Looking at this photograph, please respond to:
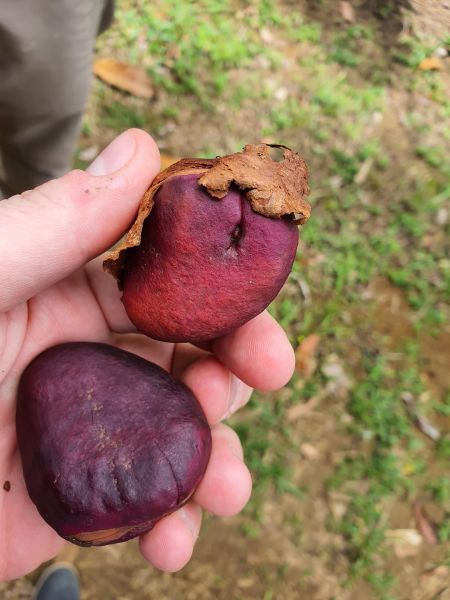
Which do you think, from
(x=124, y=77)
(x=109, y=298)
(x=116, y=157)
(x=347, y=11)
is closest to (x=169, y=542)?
(x=109, y=298)

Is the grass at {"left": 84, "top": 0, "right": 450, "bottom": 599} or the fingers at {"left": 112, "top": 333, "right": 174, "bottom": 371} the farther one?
the grass at {"left": 84, "top": 0, "right": 450, "bottom": 599}

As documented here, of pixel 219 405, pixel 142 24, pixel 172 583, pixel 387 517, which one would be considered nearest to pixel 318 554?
pixel 387 517

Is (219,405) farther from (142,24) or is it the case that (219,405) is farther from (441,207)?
(142,24)

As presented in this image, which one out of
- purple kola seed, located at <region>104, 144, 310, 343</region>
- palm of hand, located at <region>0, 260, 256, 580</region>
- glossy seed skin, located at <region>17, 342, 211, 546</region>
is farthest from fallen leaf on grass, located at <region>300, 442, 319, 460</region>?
purple kola seed, located at <region>104, 144, 310, 343</region>

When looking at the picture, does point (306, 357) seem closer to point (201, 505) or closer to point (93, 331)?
point (201, 505)

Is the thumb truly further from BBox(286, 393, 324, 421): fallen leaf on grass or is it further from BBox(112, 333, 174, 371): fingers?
BBox(286, 393, 324, 421): fallen leaf on grass

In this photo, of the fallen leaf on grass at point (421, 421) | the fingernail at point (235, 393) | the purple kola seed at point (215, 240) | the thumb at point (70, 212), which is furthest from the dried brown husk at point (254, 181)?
the fallen leaf on grass at point (421, 421)

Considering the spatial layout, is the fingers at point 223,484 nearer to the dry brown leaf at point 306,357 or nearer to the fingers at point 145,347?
the fingers at point 145,347
